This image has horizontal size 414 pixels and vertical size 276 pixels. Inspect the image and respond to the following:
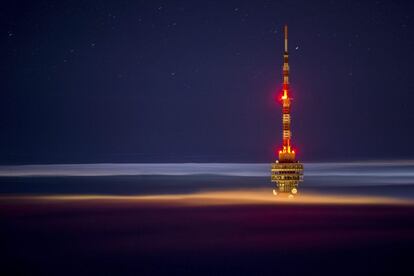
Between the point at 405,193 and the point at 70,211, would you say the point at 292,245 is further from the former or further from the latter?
the point at 405,193

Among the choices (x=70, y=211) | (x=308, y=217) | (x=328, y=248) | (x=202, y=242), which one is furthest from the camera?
(x=70, y=211)

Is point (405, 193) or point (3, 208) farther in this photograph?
point (405, 193)

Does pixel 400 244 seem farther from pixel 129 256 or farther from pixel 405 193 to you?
pixel 405 193

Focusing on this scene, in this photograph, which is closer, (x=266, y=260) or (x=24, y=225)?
(x=266, y=260)

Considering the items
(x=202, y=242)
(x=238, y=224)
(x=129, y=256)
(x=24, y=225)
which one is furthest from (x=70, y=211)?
(x=129, y=256)

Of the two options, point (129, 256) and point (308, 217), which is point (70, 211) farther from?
point (129, 256)

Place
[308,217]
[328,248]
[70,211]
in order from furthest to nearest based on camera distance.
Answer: [70,211]
[308,217]
[328,248]

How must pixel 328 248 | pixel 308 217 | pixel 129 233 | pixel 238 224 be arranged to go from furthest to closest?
pixel 308 217, pixel 238 224, pixel 129 233, pixel 328 248

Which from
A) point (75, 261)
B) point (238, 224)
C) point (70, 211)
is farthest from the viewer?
point (70, 211)

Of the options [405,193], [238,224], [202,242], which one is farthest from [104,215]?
[405,193]
